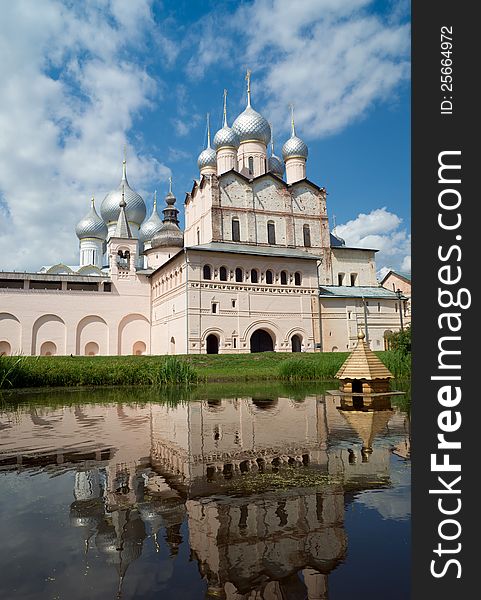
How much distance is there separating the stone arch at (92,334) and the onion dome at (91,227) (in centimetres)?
1400

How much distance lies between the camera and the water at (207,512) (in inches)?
98.5

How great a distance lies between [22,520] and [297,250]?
29523mm

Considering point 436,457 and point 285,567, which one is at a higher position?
point 436,457

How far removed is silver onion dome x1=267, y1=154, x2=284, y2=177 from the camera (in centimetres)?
3925

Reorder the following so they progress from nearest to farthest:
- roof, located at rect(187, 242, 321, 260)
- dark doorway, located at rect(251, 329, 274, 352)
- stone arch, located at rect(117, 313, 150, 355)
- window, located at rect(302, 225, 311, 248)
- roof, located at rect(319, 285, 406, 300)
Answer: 1. roof, located at rect(187, 242, 321, 260)
2. dark doorway, located at rect(251, 329, 274, 352)
3. roof, located at rect(319, 285, 406, 300)
4. stone arch, located at rect(117, 313, 150, 355)
5. window, located at rect(302, 225, 311, 248)

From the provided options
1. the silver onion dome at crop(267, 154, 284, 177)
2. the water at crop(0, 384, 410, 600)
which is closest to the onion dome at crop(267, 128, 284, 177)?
the silver onion dome at crop(267, 154, 284, 177)

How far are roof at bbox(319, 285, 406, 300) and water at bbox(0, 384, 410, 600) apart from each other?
77.9 feet

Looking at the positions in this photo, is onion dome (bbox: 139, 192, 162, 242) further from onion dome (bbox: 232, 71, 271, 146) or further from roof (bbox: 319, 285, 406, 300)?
roof (bbox: 319, 285, 406, 300)

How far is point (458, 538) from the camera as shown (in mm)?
2297

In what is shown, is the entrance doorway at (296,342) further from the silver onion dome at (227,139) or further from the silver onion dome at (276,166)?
the silver onion dome at (276,166)

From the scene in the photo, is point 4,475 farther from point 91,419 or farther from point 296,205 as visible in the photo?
point 296,205

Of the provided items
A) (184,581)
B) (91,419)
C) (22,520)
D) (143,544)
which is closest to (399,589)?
(184,581)

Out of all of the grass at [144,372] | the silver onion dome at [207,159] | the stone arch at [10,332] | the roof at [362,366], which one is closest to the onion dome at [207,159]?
the silver onion dome at [207,159]

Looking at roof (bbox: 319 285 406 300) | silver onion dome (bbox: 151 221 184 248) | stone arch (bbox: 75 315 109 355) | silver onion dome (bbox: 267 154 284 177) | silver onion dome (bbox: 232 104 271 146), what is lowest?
stone arch (bbox: 75 315 109 355)
